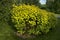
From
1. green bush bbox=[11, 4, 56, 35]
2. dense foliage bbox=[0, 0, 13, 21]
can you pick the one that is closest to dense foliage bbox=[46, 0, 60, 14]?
dense foliage bbox=[0, 0, 13, 21]

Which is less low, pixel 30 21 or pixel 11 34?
pixel 30 21

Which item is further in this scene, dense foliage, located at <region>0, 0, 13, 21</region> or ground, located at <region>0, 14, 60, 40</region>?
dense foliage, located at <region>0, 0, 13, 21</region>

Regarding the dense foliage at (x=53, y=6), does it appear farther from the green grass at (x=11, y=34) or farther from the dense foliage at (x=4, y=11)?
the dense foliage at (x=4, y=11)

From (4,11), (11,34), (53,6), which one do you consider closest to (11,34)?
(11,34)

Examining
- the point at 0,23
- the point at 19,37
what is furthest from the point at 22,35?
the point at 0,23

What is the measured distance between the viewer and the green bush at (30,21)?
394 inches

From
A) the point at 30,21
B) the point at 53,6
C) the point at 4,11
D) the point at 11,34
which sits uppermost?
the point at 4,11

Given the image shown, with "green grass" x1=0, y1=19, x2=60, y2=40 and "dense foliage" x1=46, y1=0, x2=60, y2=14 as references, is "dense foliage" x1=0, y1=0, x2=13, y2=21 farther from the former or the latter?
"dense foliage" x1=46, y1=0, x2=60, y2=14

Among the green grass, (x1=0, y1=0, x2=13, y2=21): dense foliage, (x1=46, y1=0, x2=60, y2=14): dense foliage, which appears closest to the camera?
the green grass

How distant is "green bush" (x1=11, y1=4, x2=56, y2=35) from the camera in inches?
394

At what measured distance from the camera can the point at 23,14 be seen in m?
10.2

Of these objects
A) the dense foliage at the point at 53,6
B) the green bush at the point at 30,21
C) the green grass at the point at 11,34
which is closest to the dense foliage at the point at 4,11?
the green grass at the point at 11,34

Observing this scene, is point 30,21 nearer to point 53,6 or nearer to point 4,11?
point 4,11

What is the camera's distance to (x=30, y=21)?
395 inches
